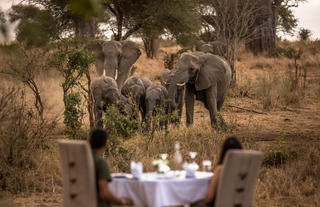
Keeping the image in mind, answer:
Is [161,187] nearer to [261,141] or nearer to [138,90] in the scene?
[261,141]

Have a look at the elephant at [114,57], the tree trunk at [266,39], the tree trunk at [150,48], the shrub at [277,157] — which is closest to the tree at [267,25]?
the tree trunk at [266,39]

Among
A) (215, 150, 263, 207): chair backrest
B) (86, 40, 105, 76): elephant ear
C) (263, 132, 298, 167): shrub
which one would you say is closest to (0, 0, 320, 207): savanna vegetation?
(263, 132, 298, 167): shrub

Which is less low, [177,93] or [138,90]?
[138,90]

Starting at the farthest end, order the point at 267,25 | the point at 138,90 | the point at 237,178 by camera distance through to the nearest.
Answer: the point at 267,25 → the point at 138,90 → the point at 237,178

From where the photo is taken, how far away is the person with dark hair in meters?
4.36

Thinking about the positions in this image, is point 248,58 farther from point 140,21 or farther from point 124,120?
point 124,120

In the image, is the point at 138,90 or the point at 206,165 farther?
the point at 138,90

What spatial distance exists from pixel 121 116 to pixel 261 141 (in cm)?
288

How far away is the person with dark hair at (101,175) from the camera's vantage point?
4.36m

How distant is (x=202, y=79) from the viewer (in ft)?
38.4

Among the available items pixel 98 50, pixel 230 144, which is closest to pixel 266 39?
pixel 98 50

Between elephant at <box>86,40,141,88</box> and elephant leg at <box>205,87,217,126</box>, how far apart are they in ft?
9.30

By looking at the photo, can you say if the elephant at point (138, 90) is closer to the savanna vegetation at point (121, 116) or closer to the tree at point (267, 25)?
the savanna vegetation at point (121, 116)

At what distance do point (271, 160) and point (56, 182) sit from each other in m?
3.27
